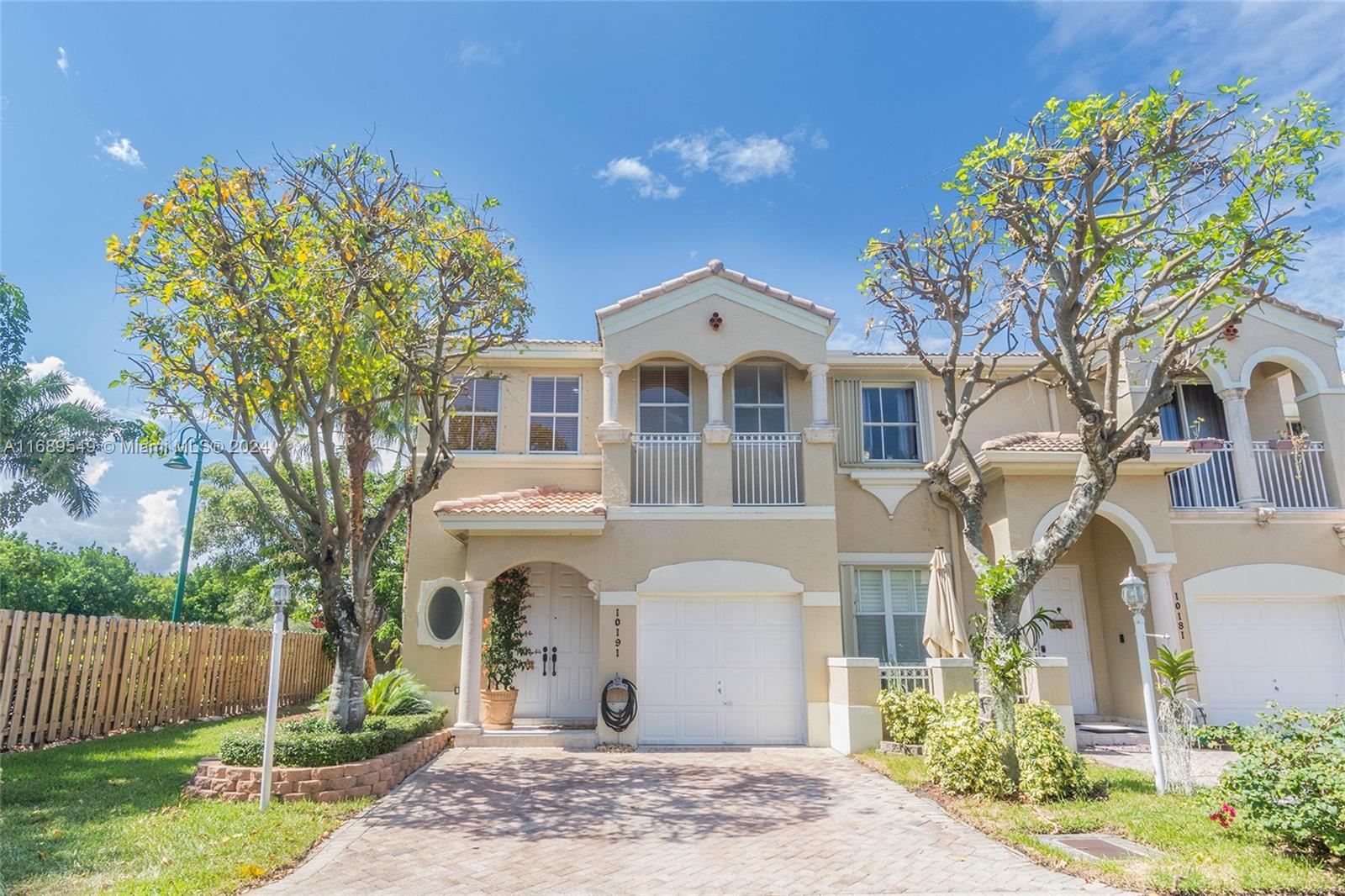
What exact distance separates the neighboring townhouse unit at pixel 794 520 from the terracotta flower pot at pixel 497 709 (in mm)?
515

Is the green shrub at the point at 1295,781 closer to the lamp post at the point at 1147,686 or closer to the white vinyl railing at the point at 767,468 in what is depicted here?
the lamp post at the point at 1147,686

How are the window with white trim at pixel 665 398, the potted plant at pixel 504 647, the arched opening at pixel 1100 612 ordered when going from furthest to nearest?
the window with white trim at pixel 665 398
the arched opening at pixel 1100 612
the potted plant at pixel 504 647

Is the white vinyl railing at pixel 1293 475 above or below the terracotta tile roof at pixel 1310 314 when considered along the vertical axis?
below

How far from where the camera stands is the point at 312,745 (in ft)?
30.1

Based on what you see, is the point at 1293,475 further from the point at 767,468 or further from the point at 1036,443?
the point at 767,468

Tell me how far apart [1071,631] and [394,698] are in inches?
512

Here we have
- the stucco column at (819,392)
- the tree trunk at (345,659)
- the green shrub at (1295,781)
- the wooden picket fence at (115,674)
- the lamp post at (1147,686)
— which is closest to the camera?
the green shrub at (1295,781)

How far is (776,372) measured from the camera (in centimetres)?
1644

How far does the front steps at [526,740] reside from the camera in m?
13.2

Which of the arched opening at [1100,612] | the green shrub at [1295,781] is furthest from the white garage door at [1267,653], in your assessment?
the green shrub at [1295,781]

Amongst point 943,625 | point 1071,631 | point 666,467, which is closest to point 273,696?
point 666,467

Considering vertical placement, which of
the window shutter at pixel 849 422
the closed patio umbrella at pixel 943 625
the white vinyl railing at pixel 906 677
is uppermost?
the window shutter at pixel 849 422

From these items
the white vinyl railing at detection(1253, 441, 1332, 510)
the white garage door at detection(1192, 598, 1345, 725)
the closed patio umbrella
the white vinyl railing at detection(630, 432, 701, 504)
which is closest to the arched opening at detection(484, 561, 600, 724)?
the white vinyl railing at detection(630, 432, 701, 504)

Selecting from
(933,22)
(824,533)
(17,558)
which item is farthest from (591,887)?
(17,558)
